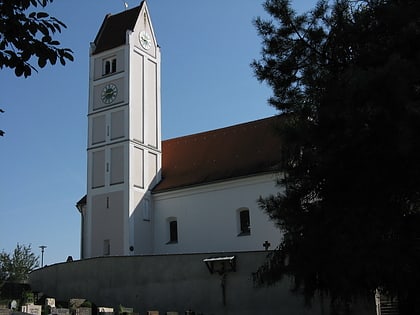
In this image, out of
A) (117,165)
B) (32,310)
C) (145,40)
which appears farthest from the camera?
(145,40)

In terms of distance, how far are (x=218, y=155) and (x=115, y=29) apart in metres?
9.83

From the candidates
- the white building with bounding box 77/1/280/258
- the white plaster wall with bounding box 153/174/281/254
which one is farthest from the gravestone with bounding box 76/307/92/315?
the white building with bounding box 77/1/280/258

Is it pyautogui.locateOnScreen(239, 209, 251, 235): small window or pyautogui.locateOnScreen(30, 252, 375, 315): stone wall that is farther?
pyautogui.locateOnScreen(239, 209, 251, 235): small window

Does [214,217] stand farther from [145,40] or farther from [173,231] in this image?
[145,40]

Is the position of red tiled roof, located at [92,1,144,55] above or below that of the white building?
above

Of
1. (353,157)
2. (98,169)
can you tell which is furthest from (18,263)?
(353,157)

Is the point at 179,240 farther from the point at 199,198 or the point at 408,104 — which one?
the point at 408,104

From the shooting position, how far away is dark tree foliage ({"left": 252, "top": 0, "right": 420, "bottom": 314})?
9352 millimetres

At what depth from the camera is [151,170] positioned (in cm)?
3341

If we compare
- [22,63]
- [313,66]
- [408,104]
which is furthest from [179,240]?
[22,63]

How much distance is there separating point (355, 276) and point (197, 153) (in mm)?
24433

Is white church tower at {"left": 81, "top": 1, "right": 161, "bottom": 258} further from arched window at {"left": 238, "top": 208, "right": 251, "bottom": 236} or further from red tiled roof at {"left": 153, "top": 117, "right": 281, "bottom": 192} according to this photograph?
arched window at {"left": 238, "top": 208, "right": 251, "bottom": 236}

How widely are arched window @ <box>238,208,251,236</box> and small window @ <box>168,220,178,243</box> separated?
150 inches

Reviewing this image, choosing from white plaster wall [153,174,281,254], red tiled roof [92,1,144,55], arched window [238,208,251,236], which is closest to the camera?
white plaster wall [153,174,281,254]
